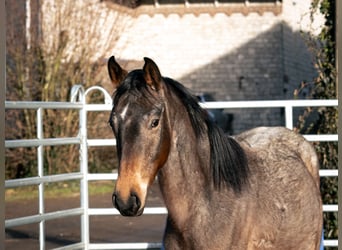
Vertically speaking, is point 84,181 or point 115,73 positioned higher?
point 115,73

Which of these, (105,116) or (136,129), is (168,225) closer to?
(136,129)

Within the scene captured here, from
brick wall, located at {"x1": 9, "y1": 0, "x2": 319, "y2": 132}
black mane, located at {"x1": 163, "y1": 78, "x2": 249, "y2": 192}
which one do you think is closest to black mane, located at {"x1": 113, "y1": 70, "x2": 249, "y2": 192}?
black mane, located at {"x1": 163, "y1": 78, "x2": 249, "y2": 192}

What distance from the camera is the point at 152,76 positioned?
12.4ft

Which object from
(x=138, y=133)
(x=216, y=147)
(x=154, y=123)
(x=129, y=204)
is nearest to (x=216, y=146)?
(x=216, y=147)

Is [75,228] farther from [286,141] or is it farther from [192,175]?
[192,175]

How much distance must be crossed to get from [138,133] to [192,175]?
491 millimetres

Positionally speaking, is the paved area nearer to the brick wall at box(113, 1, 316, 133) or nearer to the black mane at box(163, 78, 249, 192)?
the black mane at box(163, 78, 249, 192)

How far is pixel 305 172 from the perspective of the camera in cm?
473

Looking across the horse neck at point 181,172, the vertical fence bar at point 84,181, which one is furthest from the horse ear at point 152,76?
the vertical fence bar at point 84,181

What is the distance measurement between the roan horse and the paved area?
5.24 metres

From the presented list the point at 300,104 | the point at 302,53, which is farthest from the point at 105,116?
the point at 302,53

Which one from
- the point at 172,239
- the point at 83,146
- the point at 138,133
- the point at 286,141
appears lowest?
the point at 83,146

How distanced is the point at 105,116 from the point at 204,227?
11.2 meters

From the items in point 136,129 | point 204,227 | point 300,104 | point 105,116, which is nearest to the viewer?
point 136,129
